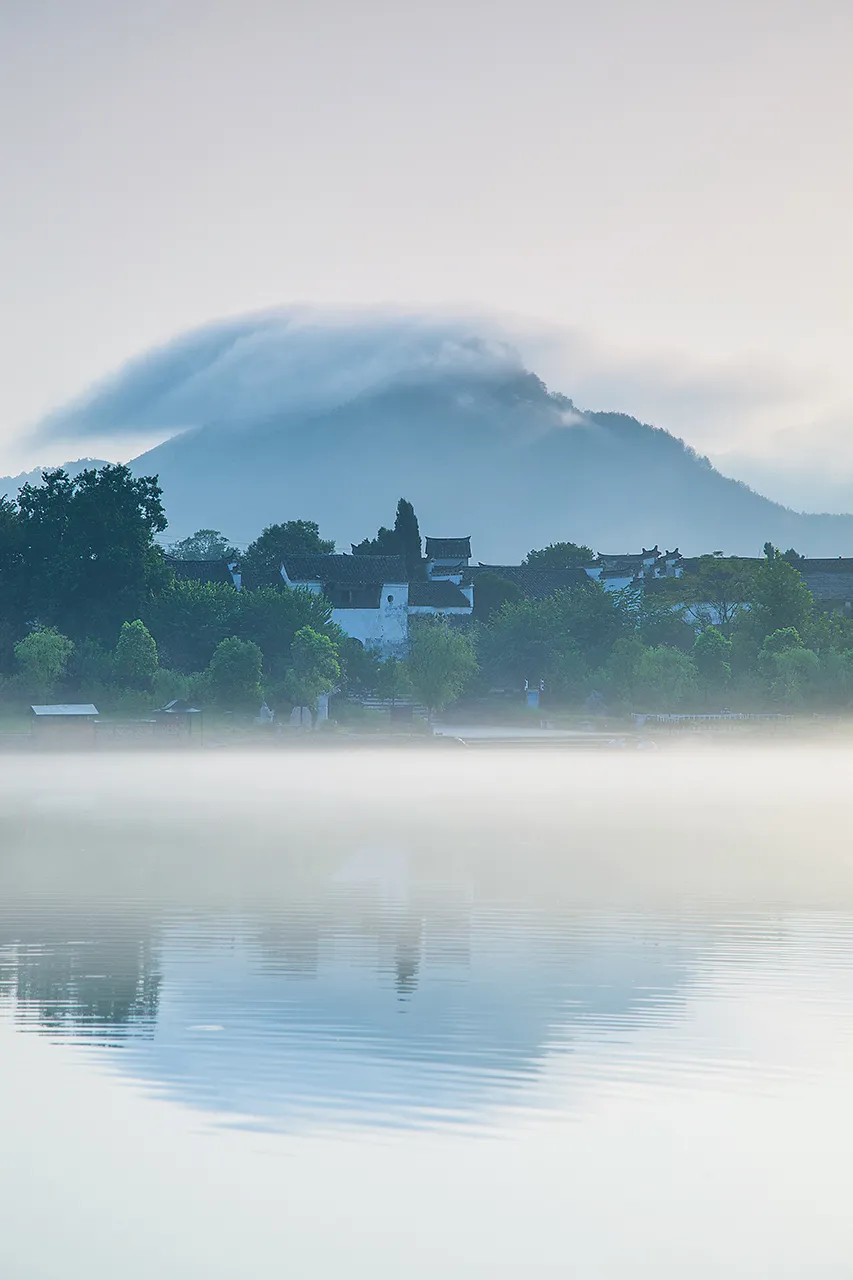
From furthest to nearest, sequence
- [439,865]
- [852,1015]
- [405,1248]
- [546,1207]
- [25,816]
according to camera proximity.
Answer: [25,816]
[439,865]
[852,1015]
[546,1207]
[405,1248]

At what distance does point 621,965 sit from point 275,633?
66.5m

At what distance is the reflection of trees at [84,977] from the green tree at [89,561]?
213 feet

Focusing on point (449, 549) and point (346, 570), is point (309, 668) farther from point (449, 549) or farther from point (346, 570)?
point (449, 549)

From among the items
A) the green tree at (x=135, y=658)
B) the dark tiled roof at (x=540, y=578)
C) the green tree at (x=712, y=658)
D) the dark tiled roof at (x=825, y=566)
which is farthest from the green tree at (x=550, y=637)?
the dark tiled roof at (x=825, y=566)

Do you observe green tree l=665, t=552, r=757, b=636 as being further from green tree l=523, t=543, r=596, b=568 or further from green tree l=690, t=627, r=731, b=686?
green tree l=523, t=543, r=596, b=568

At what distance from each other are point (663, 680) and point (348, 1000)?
72.5m

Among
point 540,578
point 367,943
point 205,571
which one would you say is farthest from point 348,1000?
point 540,578

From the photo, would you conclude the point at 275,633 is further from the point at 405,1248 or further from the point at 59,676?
the point at 405,1248

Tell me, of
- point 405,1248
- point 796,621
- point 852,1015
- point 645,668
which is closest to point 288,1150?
point 405,1248

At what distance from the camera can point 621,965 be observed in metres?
18.3

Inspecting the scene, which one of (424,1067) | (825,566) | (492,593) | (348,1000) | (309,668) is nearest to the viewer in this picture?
(424,1067)

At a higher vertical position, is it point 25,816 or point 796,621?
point 796,621

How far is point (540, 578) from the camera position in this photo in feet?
440

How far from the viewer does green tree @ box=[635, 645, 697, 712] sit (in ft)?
285
